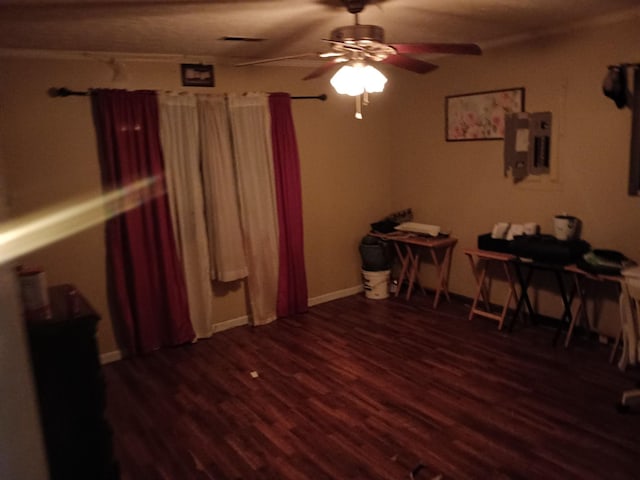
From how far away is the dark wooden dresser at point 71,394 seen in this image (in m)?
1.79

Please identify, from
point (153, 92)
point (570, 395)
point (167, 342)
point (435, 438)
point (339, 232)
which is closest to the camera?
point (435, 438)

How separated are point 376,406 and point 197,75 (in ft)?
9.60

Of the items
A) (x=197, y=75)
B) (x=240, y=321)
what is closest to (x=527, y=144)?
(x=197, y=75)

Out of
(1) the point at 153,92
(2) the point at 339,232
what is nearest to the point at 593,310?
(2) the point at 339,232

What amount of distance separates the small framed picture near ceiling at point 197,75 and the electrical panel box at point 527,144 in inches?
99.2

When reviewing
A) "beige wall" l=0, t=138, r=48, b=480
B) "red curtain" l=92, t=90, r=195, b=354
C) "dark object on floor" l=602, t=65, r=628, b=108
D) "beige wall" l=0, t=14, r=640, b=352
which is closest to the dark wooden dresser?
"beige wall" l=0, t=138, r=48, b=480

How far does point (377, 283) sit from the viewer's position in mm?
5078

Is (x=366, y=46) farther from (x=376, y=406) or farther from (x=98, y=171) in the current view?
(x=98, y=171)

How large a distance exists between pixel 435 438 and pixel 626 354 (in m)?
1.38

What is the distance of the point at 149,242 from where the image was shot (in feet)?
12.7

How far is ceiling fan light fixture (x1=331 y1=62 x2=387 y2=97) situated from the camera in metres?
2.54

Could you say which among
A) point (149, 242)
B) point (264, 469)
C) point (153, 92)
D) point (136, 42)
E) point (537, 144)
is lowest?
point (264, 469)

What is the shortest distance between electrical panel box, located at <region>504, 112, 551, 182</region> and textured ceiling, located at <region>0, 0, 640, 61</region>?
66 cm

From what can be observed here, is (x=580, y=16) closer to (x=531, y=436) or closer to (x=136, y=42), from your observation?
(x=531, y=436)
